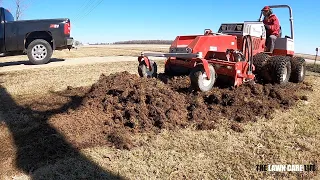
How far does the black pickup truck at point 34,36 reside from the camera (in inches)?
470

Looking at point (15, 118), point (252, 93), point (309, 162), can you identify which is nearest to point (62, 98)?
point (15, 118)

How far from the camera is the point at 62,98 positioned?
745 centimetres

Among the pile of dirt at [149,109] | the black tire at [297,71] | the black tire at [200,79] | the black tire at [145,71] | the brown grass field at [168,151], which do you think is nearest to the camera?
the brown grass field at [168,151]

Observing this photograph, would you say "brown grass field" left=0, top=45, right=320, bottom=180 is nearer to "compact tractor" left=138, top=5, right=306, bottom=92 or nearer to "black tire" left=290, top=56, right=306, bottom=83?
"compact tractor" left=138, top=5, right=306, bottom=92

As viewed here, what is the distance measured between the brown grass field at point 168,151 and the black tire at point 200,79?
3.74 feet

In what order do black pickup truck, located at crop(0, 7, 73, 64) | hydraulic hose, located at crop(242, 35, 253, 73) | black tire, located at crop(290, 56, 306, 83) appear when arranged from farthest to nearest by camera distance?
black pickup truck, located at crop(0, 7, 73, 64) → black tire, located at crop(290, 56, 306, 83) → hydraulic hose, located at crop(242, 35, 253, 73)

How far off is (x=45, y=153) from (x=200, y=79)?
11.4 feet

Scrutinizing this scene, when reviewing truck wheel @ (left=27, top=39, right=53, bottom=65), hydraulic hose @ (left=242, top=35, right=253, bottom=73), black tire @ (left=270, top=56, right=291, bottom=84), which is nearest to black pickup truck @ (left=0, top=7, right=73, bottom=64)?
truck wheel @ (left=27, top=39, right=53, bottom=65)

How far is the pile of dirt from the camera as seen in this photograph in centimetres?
531

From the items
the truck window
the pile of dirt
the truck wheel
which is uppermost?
the truck window

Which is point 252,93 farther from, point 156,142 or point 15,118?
point 15,118

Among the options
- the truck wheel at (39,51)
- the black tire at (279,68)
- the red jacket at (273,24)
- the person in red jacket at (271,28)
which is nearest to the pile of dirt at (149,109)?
the black tire at (279,68)

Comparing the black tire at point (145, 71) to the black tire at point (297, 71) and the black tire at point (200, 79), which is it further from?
the black tire at point (297, 71)

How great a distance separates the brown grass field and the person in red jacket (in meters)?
2.80
